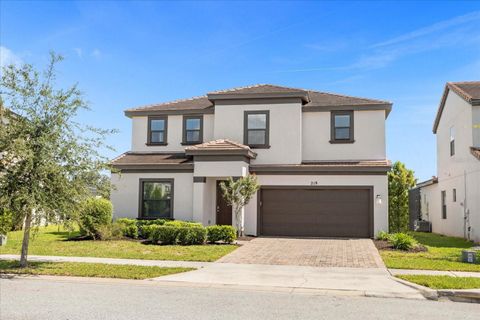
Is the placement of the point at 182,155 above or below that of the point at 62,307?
above

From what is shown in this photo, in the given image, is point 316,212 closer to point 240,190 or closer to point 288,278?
point 240,190

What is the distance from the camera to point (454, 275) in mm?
11727

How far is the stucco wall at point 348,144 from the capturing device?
22.7 metres

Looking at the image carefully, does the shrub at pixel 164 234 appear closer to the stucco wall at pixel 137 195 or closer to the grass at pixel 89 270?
the stucco wall at pixel 137 195

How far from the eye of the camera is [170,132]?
25.1m

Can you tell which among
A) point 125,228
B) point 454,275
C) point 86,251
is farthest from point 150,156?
point 454,275

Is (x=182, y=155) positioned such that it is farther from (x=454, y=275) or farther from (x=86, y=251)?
(x=454, y=275)

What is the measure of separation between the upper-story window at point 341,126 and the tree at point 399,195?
3.30 meters

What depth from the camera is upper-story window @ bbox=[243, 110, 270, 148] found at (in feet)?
76.4

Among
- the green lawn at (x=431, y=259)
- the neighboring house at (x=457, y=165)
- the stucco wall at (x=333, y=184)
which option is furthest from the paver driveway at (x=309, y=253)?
the neighboring house at (x=457, y=165)

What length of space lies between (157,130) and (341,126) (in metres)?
9.50

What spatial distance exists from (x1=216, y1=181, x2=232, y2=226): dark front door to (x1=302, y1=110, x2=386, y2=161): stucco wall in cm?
445

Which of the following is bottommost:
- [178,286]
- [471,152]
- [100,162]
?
[178,286]

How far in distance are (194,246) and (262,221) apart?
5472 millimetres
